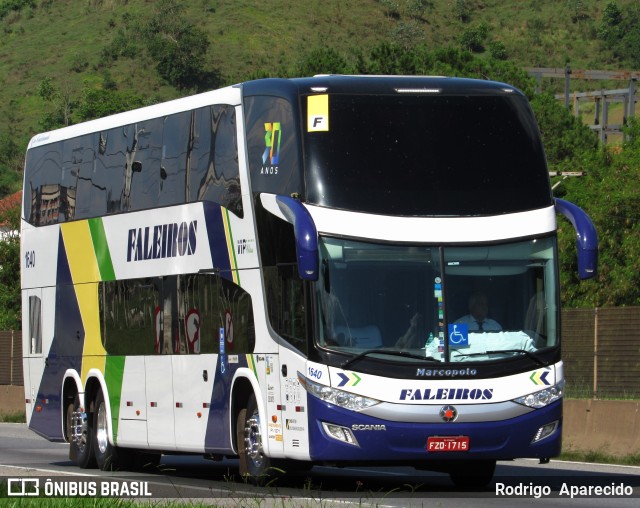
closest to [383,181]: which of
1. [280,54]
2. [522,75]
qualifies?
[522,75]

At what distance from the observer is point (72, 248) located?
2259 centimetres

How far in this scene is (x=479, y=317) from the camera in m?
15.6

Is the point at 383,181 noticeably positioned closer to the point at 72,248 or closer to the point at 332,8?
the point at 72,248

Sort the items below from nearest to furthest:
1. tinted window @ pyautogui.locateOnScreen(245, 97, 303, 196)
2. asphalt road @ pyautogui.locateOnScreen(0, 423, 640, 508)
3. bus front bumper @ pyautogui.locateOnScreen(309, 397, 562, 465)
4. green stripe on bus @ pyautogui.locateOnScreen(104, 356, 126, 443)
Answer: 1. asphalt road @ pyautogui.locateOnScreen(0, 423, 640, 508)
2. bus front bumper @ pyautogui.locateOnScreen(309, 397, 562, 465)
3. tinted window @ pyautogui.locateOnScreen(245, 97, 303, 196)
4. green stripe on bus @ pyautogui.locateOnScreen(104, 356, 126, 443)

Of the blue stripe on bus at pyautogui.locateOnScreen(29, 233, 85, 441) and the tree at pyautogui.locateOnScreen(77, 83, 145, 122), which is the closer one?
the blue stripe on bus at pyautogui.locateOnScreen(29, 233, 85, 441)

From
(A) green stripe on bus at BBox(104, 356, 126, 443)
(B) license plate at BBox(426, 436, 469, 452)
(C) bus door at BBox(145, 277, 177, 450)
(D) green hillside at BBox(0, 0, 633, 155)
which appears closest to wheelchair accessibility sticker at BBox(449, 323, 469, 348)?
(B) license plate at BBox(426, 436, 469, 452)

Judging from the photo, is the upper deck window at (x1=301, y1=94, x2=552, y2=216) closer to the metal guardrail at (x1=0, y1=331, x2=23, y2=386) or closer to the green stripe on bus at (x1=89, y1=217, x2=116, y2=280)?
the green stripe on bus at (x1=89, y1=217, x2=116, y2=280)

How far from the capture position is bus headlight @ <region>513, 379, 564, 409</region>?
51.1ft

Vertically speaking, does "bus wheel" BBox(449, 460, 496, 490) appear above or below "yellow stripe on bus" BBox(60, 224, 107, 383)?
below

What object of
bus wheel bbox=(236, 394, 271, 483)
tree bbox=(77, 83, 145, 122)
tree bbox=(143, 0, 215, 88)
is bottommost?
bus wheel bbox=(236, 394, 271, 483)

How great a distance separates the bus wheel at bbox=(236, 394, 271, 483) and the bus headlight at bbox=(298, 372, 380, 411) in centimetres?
158

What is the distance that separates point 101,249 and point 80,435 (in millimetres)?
2849

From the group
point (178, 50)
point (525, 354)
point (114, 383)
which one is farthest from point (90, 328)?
point (178, 50)

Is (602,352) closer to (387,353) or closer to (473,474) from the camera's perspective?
(473,474)
